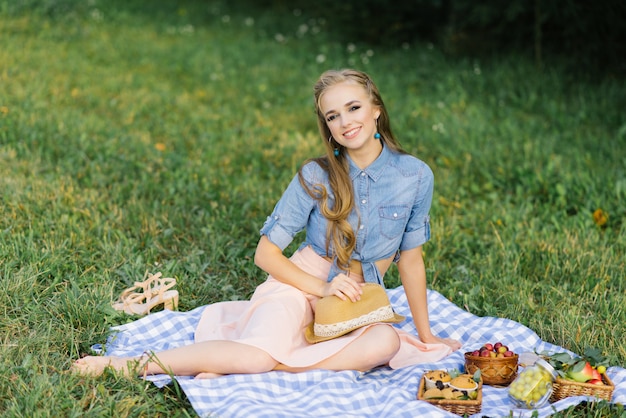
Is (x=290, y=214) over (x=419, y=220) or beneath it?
over

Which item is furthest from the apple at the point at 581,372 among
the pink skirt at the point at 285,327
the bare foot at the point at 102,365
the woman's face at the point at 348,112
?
the bare foot at the point at 102,365

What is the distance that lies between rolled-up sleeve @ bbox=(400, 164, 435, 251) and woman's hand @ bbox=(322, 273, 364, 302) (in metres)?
0.39

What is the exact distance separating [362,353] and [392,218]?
0.60 meters

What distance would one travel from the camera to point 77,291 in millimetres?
3428

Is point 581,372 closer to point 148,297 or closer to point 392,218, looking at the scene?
point 392,218

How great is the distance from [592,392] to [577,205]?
7.64 ft

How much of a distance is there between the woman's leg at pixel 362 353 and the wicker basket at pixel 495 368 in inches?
12.2

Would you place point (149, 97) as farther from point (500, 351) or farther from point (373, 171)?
point (500, 351)

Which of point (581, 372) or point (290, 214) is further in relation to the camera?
point (290, 214)

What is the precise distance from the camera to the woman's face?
10.5ft

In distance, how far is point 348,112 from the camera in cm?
320

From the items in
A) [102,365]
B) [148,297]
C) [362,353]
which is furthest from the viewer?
[148,297]

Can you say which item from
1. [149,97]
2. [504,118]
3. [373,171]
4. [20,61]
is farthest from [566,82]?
[20,61]

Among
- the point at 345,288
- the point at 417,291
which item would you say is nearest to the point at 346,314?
the point at 345,288
